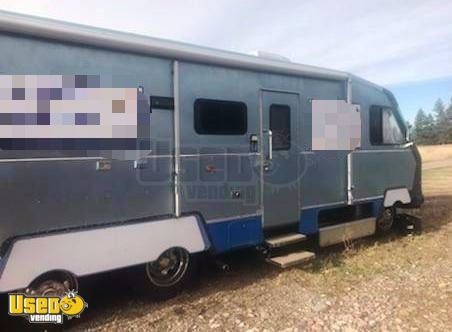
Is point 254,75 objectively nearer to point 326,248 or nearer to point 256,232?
point 256,232

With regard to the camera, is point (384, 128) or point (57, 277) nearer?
point (57, 277)

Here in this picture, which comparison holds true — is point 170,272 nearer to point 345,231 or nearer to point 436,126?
point 345,231

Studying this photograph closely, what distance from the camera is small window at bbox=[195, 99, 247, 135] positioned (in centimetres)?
529

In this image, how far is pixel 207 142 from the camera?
17.5ft

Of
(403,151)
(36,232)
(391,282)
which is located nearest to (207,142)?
(36,232)

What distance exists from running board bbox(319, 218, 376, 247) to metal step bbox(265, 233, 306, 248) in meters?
0.58

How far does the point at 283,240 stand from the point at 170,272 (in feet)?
5.46

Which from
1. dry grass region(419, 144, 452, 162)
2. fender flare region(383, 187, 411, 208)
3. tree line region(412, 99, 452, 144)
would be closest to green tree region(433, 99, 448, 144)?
tree line region(412, 99, 452, 144)

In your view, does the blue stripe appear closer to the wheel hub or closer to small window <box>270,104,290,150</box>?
the wheel hub

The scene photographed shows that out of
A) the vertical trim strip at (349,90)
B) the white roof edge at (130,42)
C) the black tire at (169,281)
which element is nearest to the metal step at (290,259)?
the black tire at (169,281)

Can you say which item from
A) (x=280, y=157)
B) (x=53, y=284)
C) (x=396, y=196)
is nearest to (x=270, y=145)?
(x=280, y=157)

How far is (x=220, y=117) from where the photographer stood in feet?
18.0

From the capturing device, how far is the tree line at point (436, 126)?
101438 millimetres

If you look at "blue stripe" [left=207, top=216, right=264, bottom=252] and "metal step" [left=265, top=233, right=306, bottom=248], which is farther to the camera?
"metal step" [left=265, top=233, right=306, bottom=248]
